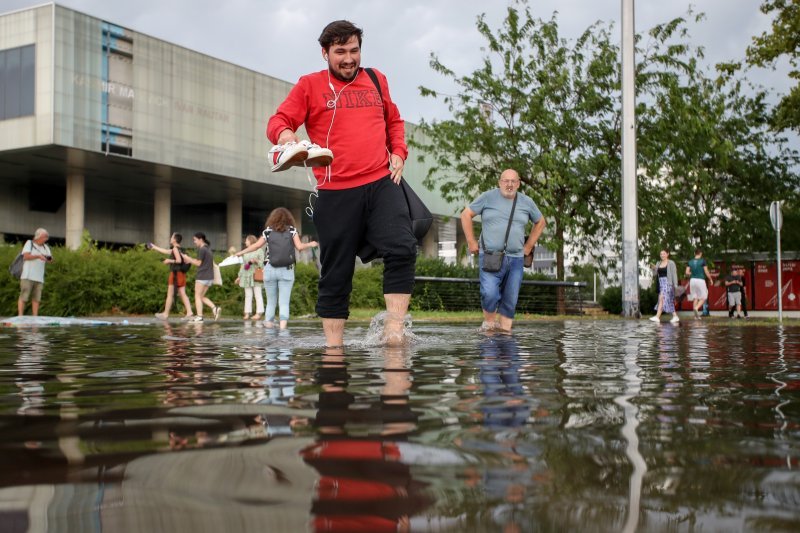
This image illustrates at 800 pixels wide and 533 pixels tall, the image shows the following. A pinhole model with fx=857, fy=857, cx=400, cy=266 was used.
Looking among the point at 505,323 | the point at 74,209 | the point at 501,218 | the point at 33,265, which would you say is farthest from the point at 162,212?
the point at 501,218

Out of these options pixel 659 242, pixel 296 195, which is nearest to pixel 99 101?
pixel 296 195

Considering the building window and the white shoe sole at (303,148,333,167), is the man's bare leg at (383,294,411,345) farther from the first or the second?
the building window

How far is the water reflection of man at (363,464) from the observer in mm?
1220

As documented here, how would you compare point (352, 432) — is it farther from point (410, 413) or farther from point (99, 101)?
point (99, 101)

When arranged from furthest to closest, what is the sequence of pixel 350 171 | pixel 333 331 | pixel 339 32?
pixel 333 331, pixel 350 171, pixel 339 32

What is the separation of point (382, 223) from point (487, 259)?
330 centimetres

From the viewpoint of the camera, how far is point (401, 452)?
68.6 inches

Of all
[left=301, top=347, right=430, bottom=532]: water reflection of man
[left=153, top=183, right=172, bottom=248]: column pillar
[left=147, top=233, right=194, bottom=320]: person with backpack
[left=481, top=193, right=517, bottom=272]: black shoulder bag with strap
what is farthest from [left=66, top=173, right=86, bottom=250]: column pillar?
[left=301, top=347, right=430, bottom=532]: water reflection of man

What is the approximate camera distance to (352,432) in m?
2.04

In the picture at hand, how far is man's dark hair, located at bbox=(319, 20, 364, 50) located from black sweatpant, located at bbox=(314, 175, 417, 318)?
93 cm

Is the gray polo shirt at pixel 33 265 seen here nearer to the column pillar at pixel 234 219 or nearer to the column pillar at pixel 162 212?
the column pillar at pixel 162 212

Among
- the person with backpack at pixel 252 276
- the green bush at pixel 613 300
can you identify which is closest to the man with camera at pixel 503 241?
the person with backpack at pixel 252 276

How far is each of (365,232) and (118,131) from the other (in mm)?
38036

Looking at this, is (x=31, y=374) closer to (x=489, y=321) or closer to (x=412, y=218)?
(x=412, y=218)
